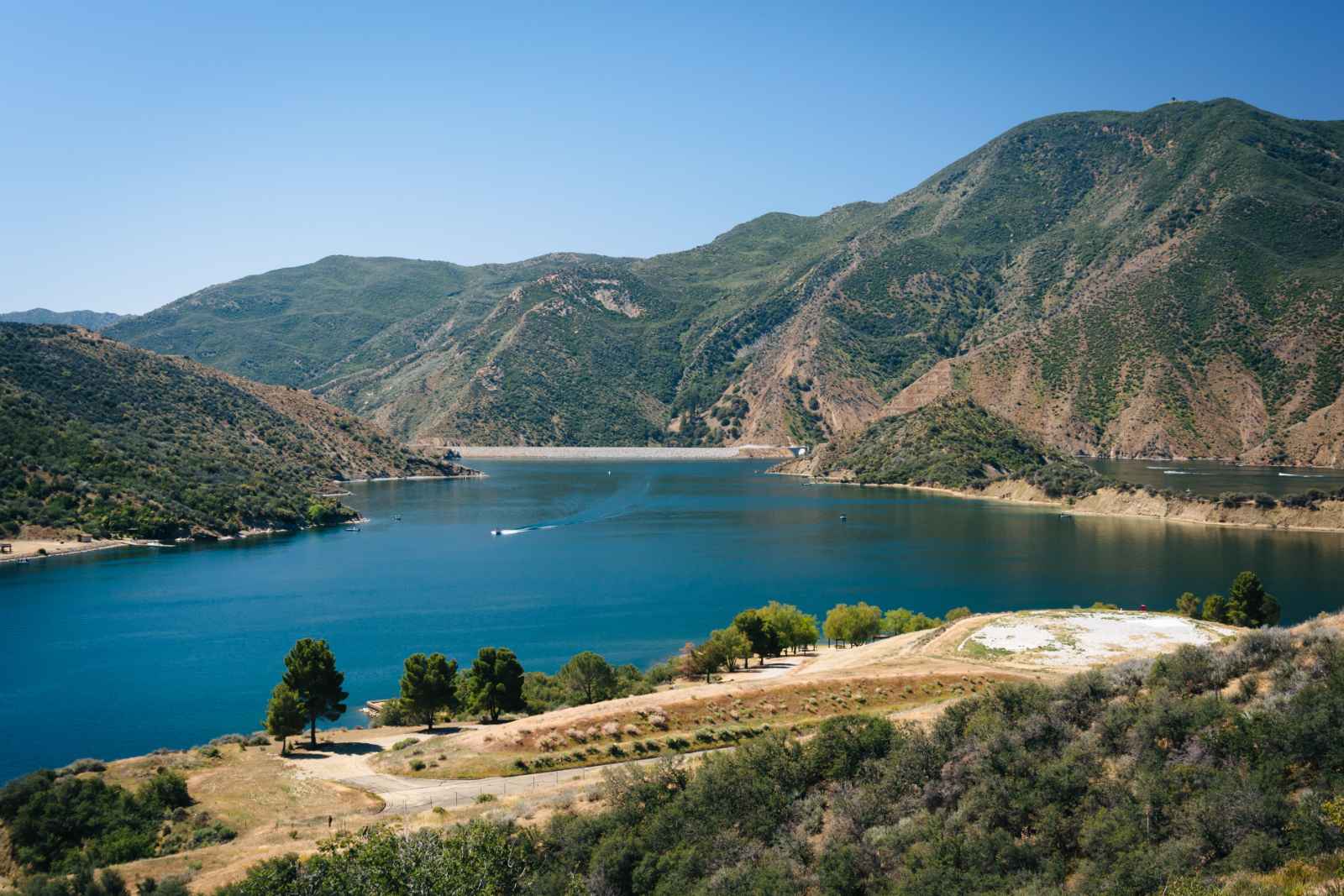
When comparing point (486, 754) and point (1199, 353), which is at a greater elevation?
point (1199, 353)

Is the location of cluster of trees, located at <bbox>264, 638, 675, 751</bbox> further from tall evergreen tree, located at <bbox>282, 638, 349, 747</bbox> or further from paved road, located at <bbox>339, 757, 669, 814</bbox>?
paved road, located at <bbox>339, 757, 669, 814</bbox>

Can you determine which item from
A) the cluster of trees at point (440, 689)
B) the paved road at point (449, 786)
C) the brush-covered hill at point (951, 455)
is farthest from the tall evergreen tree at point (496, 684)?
the brush-covered hill at point (951, 455)

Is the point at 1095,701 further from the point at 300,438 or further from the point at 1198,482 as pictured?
the point at 300,438

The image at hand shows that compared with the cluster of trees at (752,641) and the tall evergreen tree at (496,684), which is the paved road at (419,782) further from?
the cluster of trees at (752,641)

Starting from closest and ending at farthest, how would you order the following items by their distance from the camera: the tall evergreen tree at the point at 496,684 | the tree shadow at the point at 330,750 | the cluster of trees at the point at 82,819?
the cluster of trees at the point at 82,819 < the tree shadow at the point at 330,750 < the tall evergreen tree at the point at 496,684

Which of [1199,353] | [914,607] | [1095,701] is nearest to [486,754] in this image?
[1095,701]

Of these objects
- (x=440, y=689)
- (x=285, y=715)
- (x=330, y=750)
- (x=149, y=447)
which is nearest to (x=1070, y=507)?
(x=440, y=689)
